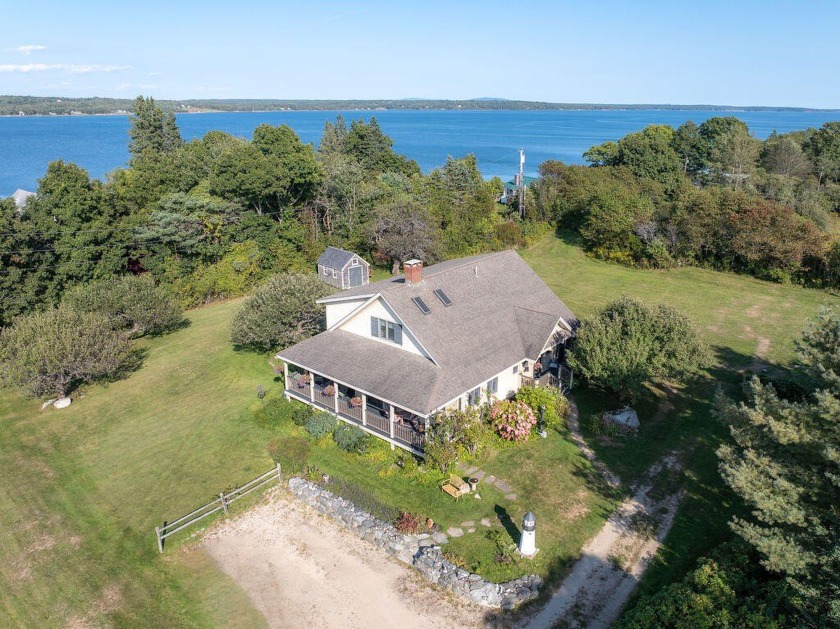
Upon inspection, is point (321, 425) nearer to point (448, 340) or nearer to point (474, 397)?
point (448, 340)

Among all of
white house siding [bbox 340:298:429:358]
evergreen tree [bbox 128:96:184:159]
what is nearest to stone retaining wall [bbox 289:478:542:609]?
white house siding [bbox 340:298:429:358]

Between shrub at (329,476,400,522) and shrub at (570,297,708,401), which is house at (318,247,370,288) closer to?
shrub at (570,297,708,401)

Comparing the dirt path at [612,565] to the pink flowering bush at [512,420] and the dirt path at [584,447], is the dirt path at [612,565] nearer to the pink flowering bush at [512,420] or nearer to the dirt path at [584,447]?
the dirt path at [584,447]

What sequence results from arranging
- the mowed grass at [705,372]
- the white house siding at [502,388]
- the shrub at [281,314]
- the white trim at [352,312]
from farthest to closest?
the shrub at [281,314] → the white trim at [352,312] → the white house siding at [502,388] → the mowed grass at [705,372]

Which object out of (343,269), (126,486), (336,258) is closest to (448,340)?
(126,486)

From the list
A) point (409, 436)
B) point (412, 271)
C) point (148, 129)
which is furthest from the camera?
point (148, 129)

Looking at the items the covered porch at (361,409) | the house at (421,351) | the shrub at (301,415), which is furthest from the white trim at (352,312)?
the shrub at (301,415)
